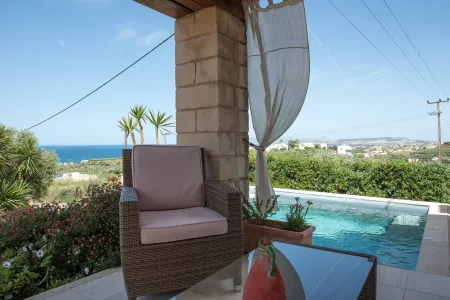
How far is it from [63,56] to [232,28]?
2236 cm

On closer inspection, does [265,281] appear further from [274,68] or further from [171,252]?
[274,68]

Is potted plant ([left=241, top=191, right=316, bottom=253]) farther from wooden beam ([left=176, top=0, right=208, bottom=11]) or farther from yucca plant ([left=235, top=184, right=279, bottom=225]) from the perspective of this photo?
wooden beam ([left=176, top=0, right=208, bottom=11])

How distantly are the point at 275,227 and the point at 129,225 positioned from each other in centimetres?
134

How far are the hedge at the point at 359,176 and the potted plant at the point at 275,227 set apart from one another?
3.40 m

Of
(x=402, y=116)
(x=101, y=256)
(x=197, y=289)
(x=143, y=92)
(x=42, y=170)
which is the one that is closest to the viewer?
(x=197, y=289)

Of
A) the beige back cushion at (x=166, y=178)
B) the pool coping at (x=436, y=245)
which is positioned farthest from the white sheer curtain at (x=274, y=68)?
the pool coping at (x=436, y=245)

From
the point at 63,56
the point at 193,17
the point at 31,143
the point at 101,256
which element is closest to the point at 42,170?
the point at 31,143

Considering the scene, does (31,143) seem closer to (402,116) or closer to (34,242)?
(34,242)

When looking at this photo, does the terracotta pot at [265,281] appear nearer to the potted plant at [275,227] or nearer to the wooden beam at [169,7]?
the potted plant at [275,227]

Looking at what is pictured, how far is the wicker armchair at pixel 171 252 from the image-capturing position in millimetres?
1523

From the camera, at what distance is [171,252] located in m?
1.60

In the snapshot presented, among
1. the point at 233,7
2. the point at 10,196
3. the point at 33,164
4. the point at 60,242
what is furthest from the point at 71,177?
the point at 233,7

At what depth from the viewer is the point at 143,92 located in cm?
2450

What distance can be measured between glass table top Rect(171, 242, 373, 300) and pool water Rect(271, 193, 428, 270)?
1.43m
